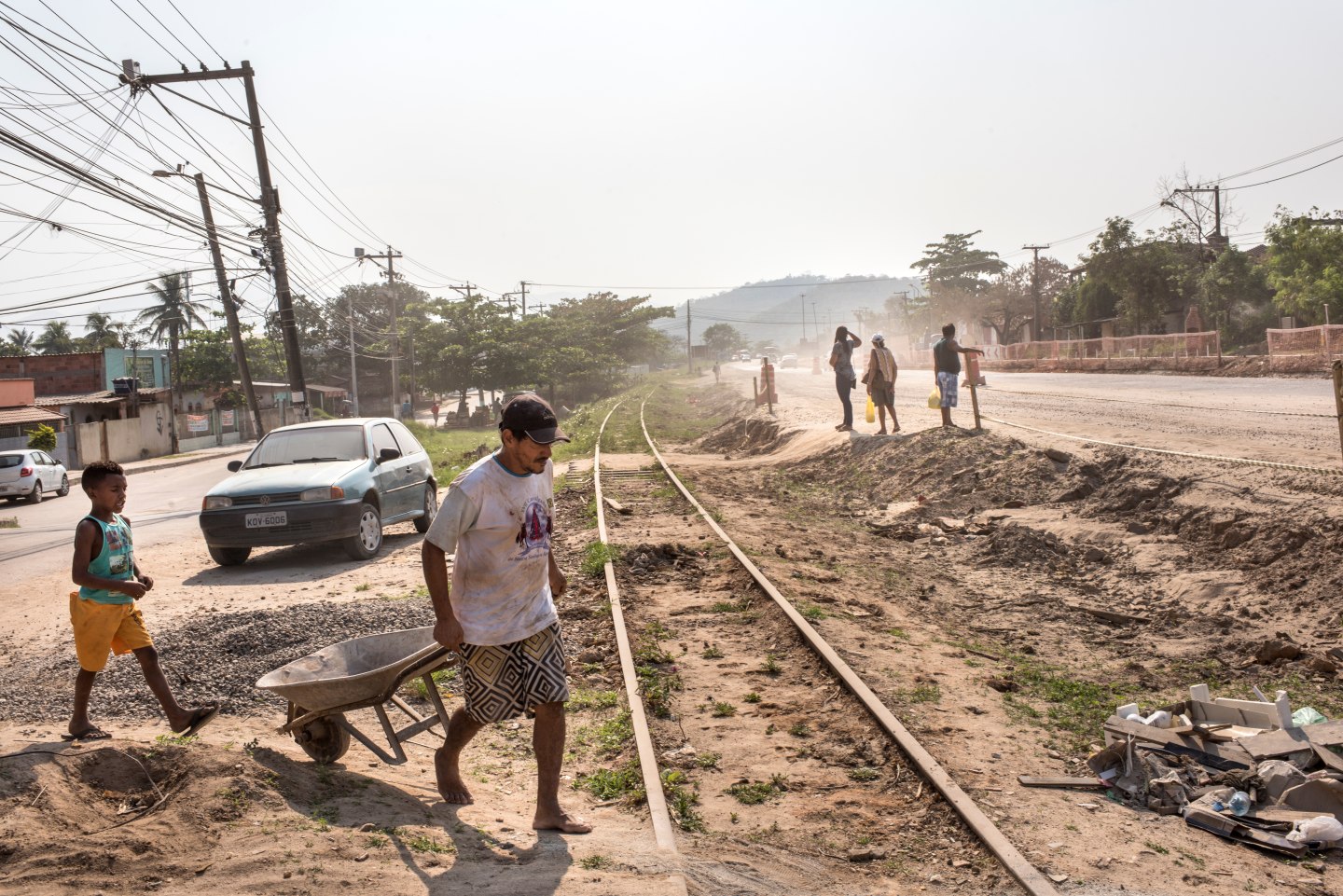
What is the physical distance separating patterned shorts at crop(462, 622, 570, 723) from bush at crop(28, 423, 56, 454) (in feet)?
123

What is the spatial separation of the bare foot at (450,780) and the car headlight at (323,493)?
23.5ft

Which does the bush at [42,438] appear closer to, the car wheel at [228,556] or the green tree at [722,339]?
the car wheel at [228,556]

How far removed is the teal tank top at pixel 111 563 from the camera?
17.6 ft

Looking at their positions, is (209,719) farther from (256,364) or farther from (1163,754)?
(256,364)

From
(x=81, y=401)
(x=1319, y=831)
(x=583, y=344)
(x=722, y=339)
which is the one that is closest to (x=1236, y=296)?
(x=583, y=344)

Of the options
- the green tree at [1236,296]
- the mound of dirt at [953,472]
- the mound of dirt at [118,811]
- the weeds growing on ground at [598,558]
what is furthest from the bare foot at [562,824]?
the green tree at [1236,296]

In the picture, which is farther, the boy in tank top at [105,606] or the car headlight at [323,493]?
the car headlight at [323,493]

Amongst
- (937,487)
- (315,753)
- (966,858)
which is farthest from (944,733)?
(937,487)

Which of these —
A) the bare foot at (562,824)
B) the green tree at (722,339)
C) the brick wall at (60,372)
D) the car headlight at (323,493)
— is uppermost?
the green tree at (722,339)

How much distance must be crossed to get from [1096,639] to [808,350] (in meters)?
136

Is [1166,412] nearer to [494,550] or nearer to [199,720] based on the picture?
[494,550]

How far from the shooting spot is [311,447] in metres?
12.5

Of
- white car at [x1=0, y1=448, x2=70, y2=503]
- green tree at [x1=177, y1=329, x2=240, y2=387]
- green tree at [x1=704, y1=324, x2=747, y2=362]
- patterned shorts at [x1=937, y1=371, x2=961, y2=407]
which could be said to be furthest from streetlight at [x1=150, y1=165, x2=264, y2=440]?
green tree at [x1=704, y1=324, x2=747, y2=362]

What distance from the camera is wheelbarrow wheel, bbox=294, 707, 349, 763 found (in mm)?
5020
